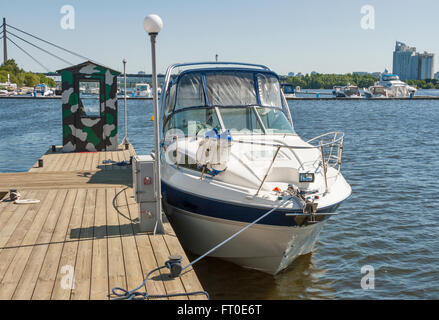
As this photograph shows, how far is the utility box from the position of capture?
740 centimetres

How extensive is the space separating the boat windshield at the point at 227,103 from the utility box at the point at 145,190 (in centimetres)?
248

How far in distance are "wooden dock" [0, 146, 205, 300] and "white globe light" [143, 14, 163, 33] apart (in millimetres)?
3064

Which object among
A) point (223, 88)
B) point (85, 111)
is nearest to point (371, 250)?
point (223, 88)

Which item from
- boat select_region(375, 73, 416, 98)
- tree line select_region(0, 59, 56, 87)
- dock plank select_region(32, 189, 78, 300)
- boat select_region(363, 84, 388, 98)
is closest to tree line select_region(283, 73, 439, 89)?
boat select_region(375, 73, 416, 98)

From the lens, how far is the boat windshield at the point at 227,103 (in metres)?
9.73

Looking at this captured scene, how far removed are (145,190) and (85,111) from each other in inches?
323

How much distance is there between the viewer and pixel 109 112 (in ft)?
49.0

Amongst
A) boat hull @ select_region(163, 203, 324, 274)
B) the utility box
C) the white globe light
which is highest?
the white globe light

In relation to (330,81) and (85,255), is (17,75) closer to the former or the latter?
(330,81)

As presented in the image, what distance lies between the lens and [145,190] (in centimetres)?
741

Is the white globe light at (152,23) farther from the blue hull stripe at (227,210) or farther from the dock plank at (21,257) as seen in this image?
the dock plank at (21,257)

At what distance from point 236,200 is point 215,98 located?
3109 mm
